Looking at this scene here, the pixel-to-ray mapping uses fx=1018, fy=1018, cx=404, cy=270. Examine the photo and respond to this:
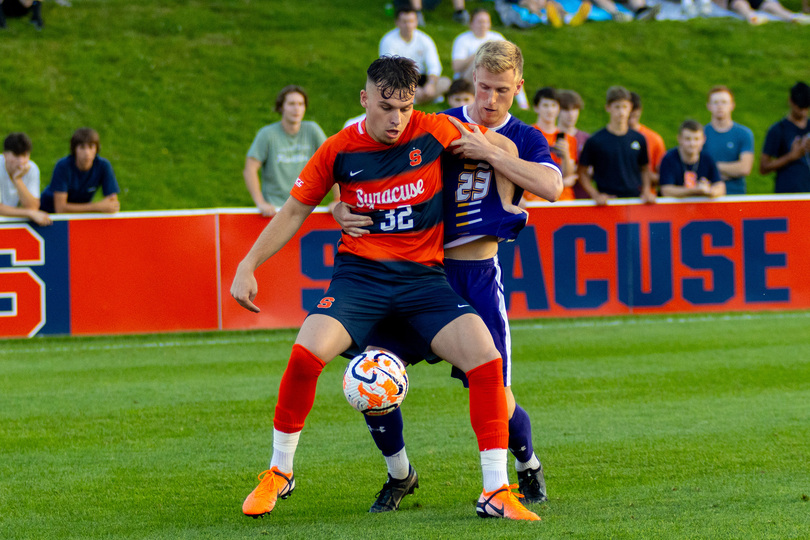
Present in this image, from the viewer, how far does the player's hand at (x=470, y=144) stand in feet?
15.8

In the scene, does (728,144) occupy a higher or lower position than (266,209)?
higher

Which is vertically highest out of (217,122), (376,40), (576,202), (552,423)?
(376,40)

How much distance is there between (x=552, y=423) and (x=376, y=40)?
1587 centimetres

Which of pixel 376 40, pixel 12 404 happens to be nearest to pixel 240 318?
pixel 12 404

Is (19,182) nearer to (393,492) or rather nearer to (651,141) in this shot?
(651,141)

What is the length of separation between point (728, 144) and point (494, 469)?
928 cm

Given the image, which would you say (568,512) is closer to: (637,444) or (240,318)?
(637,444)

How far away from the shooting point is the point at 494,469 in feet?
14.8

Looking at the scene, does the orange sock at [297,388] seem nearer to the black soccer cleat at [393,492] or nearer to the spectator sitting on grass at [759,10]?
the black soccer cleat at [393,492]

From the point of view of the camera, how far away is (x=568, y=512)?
466 cm

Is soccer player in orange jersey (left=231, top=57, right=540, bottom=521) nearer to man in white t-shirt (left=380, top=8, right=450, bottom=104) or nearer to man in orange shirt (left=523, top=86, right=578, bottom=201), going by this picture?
man in orange shirt (left=523, top=86, right=578, bottom=201)

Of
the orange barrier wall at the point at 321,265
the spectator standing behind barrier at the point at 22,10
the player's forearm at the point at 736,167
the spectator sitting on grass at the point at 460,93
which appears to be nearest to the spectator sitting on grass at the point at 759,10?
the player's forearm at the point at 736,167

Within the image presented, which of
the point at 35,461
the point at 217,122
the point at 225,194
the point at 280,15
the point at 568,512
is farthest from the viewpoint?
the point at 280,15

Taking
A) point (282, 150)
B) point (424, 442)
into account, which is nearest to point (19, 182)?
point (282, 150)
